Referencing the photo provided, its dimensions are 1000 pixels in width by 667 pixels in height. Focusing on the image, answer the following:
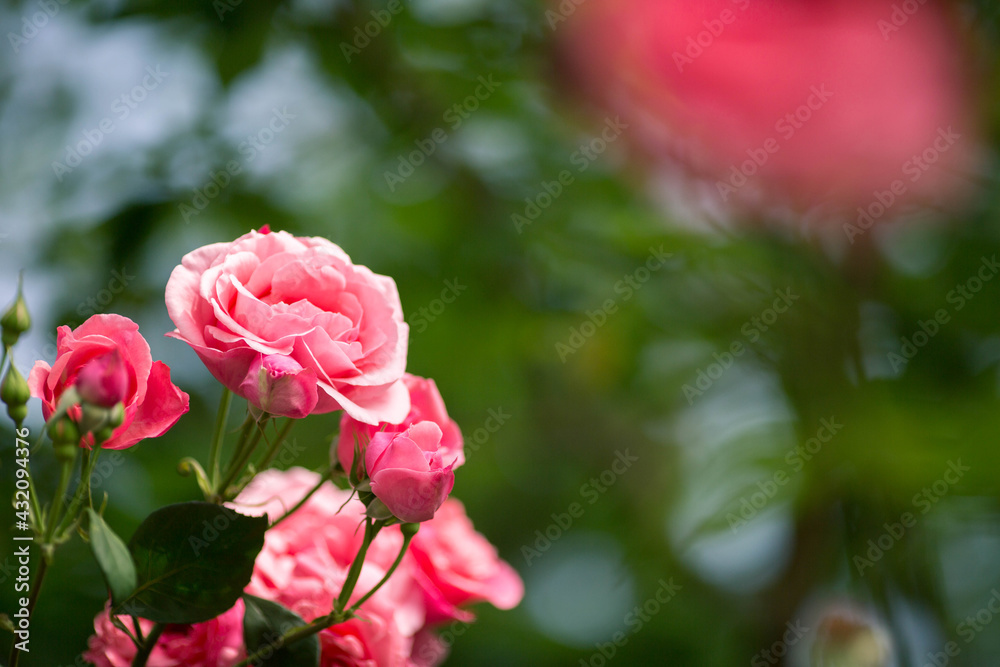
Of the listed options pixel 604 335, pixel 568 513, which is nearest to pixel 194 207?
pixel 604 335

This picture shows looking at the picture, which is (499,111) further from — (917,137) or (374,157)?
(917,137)

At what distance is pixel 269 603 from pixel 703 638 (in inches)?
26.6

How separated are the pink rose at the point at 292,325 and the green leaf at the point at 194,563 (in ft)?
0.14

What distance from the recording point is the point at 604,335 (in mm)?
828

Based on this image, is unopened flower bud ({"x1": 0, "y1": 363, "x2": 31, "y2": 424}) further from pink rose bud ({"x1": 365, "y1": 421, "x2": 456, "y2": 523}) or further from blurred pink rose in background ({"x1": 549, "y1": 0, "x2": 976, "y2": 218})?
blurred pink rose in background ({"x1": 549, "y1": 0, "x2": 976, "y2": 218})

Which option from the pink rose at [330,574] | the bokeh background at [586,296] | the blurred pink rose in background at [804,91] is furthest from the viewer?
the bokeh background at [586,296]

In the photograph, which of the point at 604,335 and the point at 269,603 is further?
the point at 604,335
